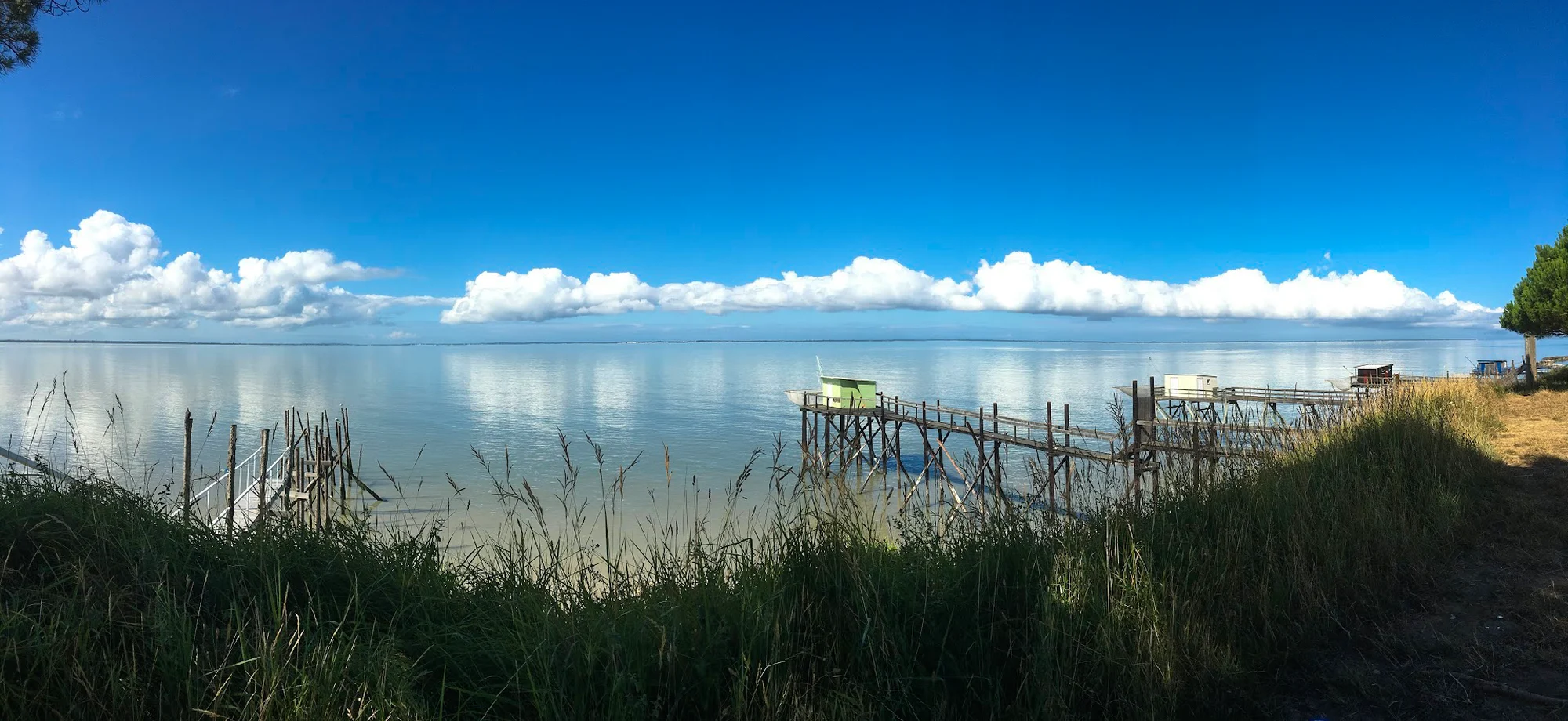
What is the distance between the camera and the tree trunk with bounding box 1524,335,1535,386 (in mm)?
19875

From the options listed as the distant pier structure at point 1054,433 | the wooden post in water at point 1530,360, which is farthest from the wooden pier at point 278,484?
the wooden post in water at point 1530,360

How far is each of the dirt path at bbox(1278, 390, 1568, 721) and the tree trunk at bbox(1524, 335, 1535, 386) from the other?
20039 millimetres

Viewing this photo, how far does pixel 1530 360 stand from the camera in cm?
2094

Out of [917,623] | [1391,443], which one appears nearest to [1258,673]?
[917,623]

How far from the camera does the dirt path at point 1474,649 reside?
3.38 meters

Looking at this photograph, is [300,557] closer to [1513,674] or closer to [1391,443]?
[1513,674]

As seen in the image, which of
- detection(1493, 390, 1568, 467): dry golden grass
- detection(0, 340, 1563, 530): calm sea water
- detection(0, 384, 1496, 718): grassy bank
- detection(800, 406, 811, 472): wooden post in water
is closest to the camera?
detection(0, 384, 1496, 718): grassy bank

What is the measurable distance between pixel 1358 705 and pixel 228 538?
5866 millimetres

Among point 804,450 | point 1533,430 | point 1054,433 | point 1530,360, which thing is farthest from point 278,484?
point 1530,360

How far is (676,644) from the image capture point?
9.99ft

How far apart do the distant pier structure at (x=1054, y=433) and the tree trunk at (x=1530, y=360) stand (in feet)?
11.1

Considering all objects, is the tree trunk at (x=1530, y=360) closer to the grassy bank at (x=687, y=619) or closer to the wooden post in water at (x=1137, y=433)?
the wooden post in water at (x=1137, y=433)

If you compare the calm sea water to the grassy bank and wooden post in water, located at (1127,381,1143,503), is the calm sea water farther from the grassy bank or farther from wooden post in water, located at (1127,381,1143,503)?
wooden post in water, located at (1127,381,1143,503)

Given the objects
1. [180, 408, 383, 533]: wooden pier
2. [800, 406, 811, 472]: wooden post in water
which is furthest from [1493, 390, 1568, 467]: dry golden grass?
[180, 408, 383, 533]: wooden pier
